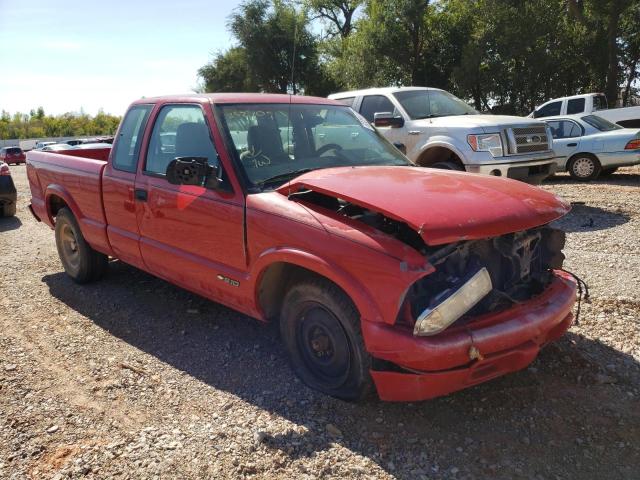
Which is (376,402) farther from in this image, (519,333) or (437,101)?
(437,101)

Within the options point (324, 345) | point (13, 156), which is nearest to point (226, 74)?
point (13, 156)

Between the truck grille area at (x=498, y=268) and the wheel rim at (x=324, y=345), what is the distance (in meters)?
0.51

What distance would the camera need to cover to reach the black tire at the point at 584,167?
12133 millimetres

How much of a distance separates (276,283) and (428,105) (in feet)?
20.2

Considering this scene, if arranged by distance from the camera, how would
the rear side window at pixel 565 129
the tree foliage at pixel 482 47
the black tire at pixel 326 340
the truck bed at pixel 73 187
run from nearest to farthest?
the black tire at pixel 326 340 < the truck bed at pixel 73 187 < the rear side window at pixel 565 129 < the tree foliage at pixel 482 47

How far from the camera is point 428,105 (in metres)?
8.85

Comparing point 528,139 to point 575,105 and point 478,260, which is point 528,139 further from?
point 575,105

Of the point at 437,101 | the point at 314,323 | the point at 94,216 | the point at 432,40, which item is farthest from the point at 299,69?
A: the point at 314,323

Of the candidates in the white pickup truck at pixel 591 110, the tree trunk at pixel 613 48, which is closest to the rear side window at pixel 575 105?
the white pickup truck at pixel 591 110

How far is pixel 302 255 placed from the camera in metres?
3.13

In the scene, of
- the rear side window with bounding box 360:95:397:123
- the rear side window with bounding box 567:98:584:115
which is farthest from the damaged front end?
the rear side window with bounding box 567:98:584:115

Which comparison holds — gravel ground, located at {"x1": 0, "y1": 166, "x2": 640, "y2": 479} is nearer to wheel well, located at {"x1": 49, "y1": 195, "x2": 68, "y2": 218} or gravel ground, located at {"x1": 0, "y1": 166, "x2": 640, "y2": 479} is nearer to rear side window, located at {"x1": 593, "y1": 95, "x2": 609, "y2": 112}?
wheel well, located at {"x1": 49, "y1": 195, "x2": 68, "y2": 218}

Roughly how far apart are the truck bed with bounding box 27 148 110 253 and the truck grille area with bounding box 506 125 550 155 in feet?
18.1

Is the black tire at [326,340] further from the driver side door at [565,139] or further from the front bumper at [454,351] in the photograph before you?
the driver side door at [565,139]
